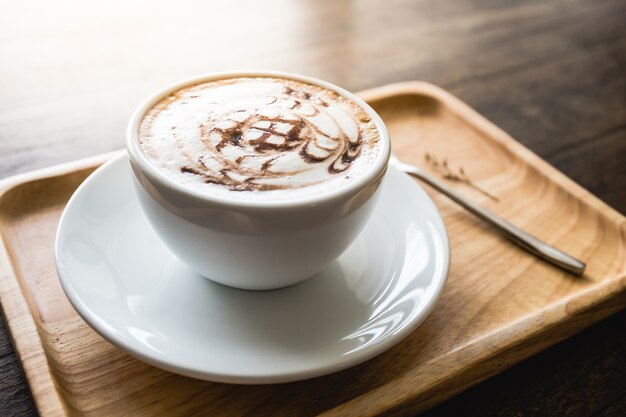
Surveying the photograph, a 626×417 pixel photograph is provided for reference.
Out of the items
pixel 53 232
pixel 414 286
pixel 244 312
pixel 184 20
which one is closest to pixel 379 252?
pixel 414 286

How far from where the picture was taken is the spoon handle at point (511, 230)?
85 centimetres

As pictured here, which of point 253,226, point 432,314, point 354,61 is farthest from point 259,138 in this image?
point 354,61

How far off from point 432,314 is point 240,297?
0.23 meters

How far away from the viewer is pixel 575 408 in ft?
2.33

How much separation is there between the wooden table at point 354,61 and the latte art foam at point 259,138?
33 cm

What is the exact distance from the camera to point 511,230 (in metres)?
0.90

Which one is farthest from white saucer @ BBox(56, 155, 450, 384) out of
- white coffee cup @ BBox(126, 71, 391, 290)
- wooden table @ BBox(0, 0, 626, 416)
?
wooden table @ BBox(0, 0, 626, 416)

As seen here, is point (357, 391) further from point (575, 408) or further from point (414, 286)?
point (575, 408)

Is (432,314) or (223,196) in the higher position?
(223,196)

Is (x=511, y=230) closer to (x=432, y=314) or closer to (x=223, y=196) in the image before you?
(x=432, y=314)

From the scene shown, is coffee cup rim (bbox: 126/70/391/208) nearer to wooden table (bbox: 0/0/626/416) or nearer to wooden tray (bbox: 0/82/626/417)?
wooden tray (bbox: 0/82/626/417)

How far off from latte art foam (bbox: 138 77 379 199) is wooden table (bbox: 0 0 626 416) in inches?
13.2

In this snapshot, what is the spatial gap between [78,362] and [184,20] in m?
1.04

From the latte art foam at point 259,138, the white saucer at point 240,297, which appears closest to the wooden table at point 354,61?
the white saucer at point 240,297
